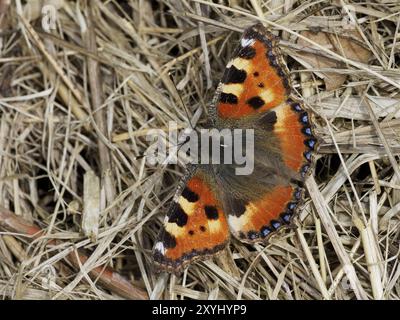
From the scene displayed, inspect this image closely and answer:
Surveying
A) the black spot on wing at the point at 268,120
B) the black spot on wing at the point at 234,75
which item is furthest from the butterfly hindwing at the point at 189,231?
the black spot on wing at the point at 234,75

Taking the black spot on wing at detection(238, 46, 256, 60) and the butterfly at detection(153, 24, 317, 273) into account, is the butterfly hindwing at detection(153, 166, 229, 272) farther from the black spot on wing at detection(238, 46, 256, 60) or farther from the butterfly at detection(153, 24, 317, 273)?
the black spot on wing at detection(238, 46, 256, 60)

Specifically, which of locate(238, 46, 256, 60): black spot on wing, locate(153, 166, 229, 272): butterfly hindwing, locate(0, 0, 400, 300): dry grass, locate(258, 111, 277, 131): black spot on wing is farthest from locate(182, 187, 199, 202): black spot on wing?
locate(238, 46, 256, 60): black spot on wing

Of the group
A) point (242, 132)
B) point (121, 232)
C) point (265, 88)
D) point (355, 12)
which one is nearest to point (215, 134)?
point (242, 132)

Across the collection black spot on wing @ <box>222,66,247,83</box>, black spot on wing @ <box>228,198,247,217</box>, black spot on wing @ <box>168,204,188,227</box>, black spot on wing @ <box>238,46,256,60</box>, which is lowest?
black spot on wing @ <box>168,204,188,227</box>

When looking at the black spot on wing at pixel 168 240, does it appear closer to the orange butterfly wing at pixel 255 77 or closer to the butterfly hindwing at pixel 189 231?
the butterfly hindwing at pixel 189 231

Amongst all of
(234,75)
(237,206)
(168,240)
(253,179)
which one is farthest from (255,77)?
(168,240)

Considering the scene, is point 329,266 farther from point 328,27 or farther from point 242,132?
point 328,27

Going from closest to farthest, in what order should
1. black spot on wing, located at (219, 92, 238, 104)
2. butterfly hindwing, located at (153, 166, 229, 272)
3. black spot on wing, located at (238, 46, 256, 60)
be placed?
1. butterfly hindwing, located at (153, 166, 229, 272)
2. black spot on wing, located at (238, 46, 256, 60)
3. black spot on wing, located at (219, 92, 238, 104)

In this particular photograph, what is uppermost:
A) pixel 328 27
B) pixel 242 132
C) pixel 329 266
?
pixel 328 27
